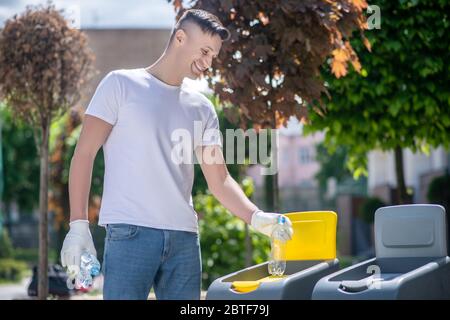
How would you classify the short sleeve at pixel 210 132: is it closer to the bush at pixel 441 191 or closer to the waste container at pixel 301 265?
the waste container at pixel 301 265

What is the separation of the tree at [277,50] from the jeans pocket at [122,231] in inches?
115

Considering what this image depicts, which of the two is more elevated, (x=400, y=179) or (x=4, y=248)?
(x=400, y=179)

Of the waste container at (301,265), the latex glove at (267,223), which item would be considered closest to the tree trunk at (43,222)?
the waste container at (301,265)

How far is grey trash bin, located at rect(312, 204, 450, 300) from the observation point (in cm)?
295

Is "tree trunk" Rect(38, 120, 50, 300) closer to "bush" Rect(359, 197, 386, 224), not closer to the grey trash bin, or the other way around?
the grey trash bin

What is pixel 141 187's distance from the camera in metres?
2.81

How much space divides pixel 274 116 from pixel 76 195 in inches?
128

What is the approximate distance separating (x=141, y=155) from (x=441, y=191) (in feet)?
46.5

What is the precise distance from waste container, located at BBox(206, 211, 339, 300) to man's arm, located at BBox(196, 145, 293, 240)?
212 mm

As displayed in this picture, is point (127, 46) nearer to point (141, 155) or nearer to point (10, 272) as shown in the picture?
point (10, 272)

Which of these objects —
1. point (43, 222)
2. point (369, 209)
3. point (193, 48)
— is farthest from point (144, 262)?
point (369, 209)

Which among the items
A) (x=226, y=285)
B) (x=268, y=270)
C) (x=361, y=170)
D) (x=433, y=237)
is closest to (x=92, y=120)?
(x=226, y=285)

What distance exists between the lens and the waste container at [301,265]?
3127 mm
